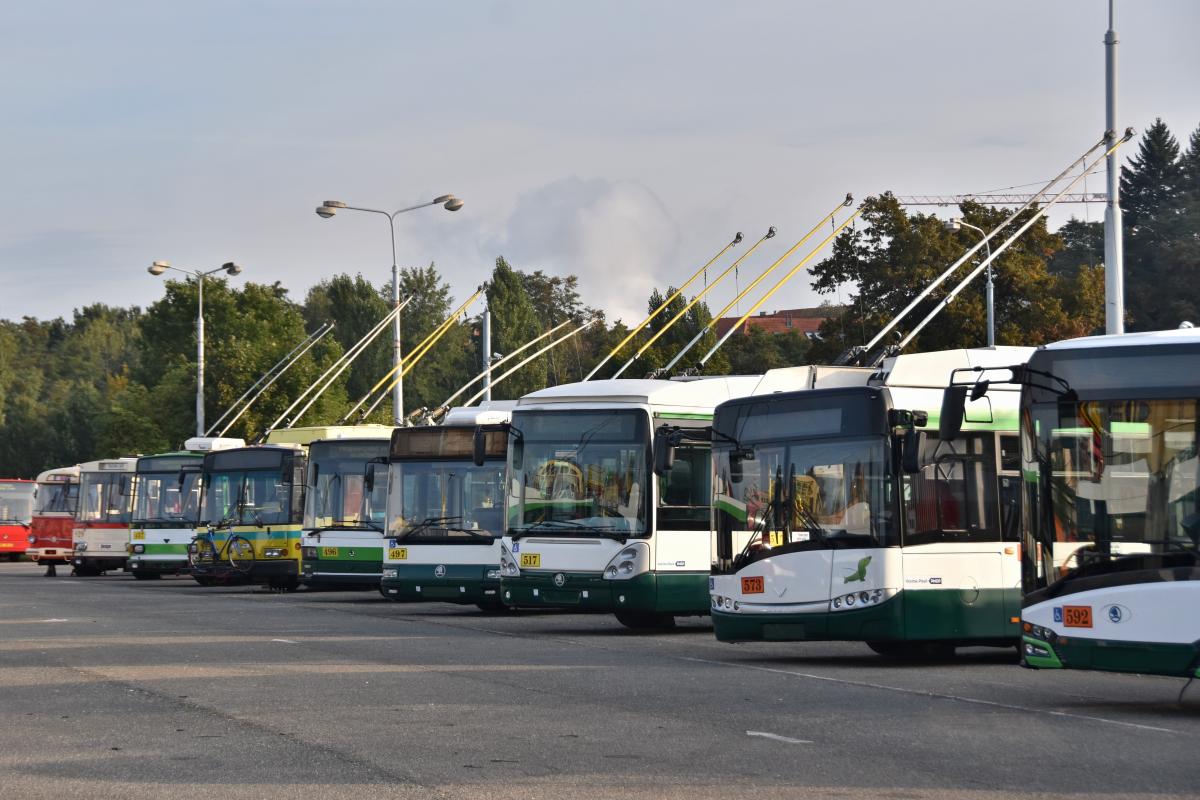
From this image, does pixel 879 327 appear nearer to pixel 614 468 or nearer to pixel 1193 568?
pixel 614 468

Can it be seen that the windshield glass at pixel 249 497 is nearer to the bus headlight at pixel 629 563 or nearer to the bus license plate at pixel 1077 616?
the bus headlight at pixel 629 563

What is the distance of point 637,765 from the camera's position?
9.77 metres

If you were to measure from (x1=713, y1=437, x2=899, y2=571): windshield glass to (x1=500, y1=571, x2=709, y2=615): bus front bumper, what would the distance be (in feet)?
11.8

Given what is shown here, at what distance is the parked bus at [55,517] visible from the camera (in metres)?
49.9

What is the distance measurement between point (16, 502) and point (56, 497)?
13.7m

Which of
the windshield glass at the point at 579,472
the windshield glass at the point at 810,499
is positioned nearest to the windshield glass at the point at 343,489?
the windshield glass at the point at 579,472

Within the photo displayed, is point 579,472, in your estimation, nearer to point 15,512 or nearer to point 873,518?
point 873,518

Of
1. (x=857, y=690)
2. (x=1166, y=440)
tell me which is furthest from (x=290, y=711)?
(x=1166, y=440)

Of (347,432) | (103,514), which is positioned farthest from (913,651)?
(103,514)

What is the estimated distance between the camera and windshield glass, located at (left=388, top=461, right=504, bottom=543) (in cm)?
2512

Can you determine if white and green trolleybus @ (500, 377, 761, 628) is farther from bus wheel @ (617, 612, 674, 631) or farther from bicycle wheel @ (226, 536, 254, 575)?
bicycle wheel @ (226, 536, 254, 575)

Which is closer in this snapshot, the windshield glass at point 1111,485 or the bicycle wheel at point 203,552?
the windshield glass at point 1111,485

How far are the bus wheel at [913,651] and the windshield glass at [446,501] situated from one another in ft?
26.6

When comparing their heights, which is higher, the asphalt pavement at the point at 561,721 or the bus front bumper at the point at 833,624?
the bus front bumper at the point at 833,624
